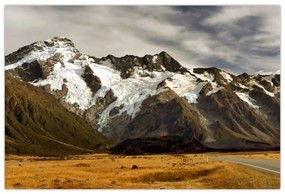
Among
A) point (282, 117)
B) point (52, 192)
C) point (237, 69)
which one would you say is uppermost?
point (237, 69)

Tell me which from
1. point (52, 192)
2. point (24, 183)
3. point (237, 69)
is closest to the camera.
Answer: point (52, 192)

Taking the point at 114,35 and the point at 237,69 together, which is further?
the point at 237,69

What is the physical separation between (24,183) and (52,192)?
15.6ft

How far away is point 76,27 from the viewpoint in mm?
53781

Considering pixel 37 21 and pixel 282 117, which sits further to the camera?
pixel 37 21

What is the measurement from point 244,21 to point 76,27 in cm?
1783

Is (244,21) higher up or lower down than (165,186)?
higher up

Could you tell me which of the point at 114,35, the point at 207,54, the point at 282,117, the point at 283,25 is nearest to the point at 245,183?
the point at 282,117

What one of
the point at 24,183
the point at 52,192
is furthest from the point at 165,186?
the point at 24,183

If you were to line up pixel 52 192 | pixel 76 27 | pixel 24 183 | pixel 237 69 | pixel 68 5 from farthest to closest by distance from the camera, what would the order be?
1. pixel 237 69
2. pixel 76 27
3. pixel 68 5
4. pixel 24 183
5. pixel 52 192

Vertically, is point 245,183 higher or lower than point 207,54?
lower

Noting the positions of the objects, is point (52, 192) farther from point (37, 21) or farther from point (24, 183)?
point (37, 21)

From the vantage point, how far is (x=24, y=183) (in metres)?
44.7
